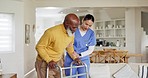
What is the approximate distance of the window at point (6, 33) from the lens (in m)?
5.46

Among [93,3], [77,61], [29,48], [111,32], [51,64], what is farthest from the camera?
[111,32]

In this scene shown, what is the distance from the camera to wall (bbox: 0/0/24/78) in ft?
17.8

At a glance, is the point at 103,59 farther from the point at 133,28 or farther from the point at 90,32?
the point at 90,32

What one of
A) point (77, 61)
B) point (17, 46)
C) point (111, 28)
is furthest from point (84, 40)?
point (111, 28)

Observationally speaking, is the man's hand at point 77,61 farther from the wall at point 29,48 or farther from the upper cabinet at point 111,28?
the upper cabinet at point 111,28

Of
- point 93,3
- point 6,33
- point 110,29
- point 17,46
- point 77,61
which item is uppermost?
point 93,3

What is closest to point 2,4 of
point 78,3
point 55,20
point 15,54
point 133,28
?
point 15,54

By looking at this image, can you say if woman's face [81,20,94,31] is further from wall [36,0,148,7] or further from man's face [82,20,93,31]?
wall [36,0,148,7]

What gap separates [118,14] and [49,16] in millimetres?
5108

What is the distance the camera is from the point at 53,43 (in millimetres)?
2496

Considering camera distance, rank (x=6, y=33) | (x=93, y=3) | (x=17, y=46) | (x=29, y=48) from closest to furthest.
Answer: (x=6, y=33), (x=17, y=46), (x=29, y=48), (x=93, y=3)

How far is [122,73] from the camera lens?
3.77 m

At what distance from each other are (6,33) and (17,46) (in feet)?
1.34

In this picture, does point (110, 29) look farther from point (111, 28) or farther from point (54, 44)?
point (54, 44)
